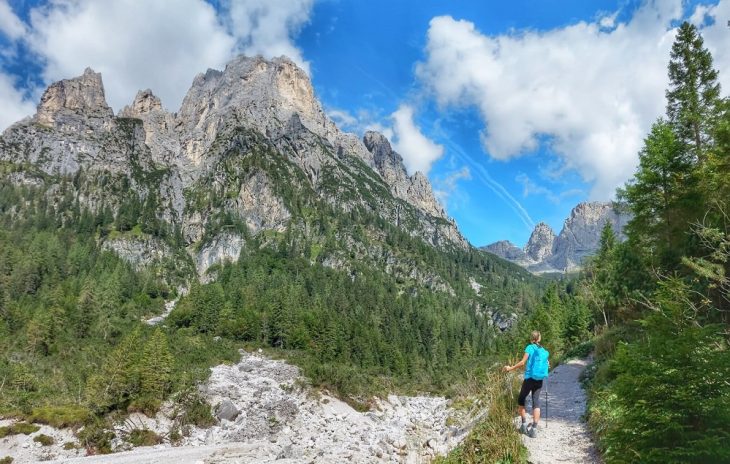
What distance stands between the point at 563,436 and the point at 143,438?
30856mm

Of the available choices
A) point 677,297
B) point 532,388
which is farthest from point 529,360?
point 677,297

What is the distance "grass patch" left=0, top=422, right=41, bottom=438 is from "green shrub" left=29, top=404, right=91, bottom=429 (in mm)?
948

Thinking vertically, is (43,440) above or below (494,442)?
below

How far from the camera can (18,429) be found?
97.5 ft

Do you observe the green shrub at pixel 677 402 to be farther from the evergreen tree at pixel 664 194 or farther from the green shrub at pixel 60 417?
the green shrub at pixel 60 417

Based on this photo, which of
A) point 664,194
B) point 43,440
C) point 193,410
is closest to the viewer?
point 664,194

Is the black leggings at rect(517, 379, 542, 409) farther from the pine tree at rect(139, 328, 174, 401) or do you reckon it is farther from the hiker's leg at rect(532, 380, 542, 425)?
the pine tree at rect(139, 328, 174, 401)

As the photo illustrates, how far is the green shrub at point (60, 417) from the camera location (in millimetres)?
31328

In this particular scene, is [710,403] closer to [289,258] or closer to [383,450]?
[383,450]

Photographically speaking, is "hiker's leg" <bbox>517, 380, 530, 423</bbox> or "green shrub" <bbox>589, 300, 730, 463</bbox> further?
"hiker's leg" <bbox>517, 380, 530, 423</bbox>

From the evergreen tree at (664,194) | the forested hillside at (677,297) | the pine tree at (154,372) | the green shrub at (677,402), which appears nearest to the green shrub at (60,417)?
the pine tree at (154,372)

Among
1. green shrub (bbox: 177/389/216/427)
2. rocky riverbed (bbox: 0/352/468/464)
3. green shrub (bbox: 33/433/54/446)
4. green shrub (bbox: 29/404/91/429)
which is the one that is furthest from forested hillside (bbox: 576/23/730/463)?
green shrub (bbox: 29/404/91/429)

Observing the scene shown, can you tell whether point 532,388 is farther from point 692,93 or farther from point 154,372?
point 154,372

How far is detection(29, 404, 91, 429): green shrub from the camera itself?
103 feet
